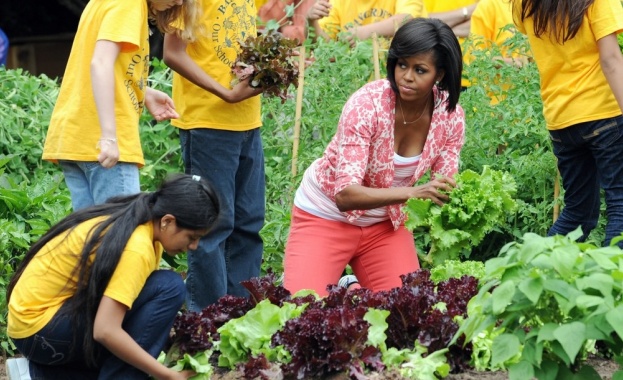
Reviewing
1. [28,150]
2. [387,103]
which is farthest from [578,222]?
[28,150]

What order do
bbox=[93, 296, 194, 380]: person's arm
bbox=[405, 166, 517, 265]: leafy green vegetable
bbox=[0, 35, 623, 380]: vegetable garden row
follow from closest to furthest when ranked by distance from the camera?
bbox=[0, 35, 623, 380]: vegetable garden row → bbox=[93, 296, 194, 380]: person's arm → bbox=[405, 166, 517, 265]: leafy green vegetable

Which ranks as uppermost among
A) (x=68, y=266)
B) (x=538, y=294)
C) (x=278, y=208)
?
(x=538, y=294)

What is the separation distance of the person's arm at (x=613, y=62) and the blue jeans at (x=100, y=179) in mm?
2157

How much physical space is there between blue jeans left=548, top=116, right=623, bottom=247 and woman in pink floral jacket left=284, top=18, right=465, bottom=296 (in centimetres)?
60

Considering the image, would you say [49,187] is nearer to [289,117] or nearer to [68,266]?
[289,117]

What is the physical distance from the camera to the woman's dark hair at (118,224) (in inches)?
150

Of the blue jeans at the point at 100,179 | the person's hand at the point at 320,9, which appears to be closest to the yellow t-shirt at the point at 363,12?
the person's hand at the point at 320,9

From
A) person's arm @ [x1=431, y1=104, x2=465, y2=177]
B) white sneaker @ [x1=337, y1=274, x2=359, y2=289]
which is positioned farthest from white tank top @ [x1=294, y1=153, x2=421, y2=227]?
white sneaker @ [x1=337, y1=274, x2=359, y2=289]

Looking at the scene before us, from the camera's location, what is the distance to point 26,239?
546 centimetres

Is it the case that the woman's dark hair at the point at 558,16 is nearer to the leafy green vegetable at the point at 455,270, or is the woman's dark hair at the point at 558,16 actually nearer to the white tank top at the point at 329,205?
the white tank top at the point at 329,205

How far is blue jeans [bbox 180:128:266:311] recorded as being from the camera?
506 centimetres

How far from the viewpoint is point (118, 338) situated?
376cm

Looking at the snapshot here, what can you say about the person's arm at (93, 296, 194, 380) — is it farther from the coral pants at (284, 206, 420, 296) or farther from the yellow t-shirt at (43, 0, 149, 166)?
the coral pants at (284, 206, 420, 296)

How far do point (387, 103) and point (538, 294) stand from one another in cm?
197
